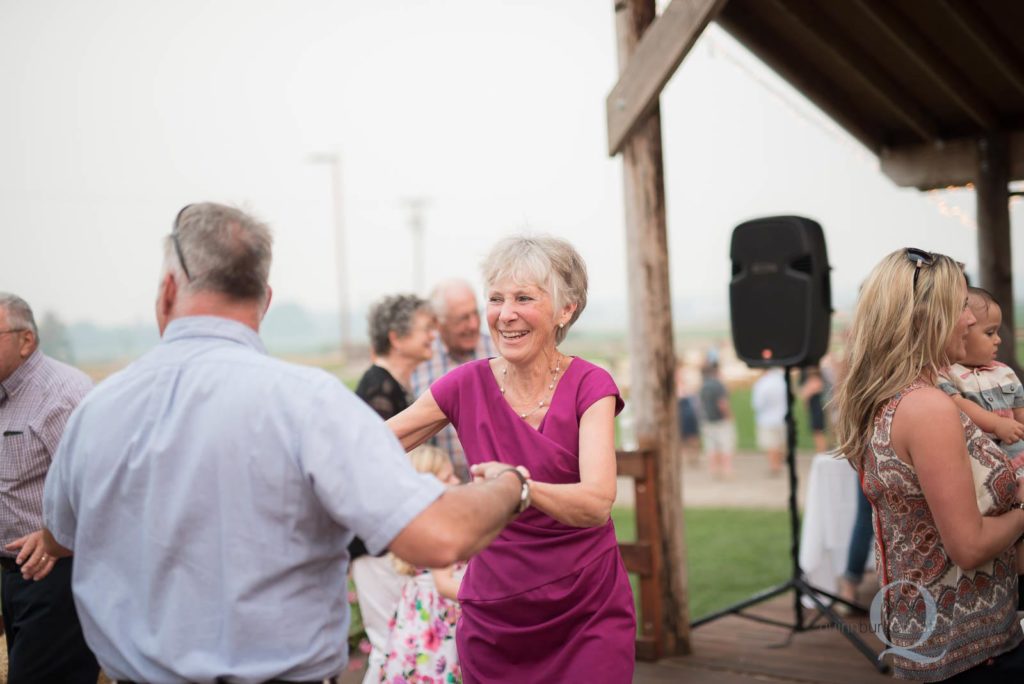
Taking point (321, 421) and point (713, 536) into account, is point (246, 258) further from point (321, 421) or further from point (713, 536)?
point (713, 536)

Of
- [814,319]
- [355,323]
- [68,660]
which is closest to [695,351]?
[355,323]

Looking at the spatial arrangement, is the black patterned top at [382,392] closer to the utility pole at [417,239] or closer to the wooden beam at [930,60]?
the wooden beam at [930,60]

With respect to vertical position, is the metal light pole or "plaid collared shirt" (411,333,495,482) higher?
the metal light pole

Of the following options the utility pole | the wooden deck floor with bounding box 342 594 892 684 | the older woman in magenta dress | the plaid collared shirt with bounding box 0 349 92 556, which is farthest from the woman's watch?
the utility pole

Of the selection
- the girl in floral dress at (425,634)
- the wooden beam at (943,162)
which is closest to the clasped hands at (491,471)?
the girl in floral dress at (425,634)

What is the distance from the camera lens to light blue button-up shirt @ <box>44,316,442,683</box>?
1449 mm

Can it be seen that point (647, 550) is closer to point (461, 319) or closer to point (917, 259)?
point (461, 319)

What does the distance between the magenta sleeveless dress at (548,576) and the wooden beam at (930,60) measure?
12.3ft

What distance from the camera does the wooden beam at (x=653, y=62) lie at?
4.02 meters

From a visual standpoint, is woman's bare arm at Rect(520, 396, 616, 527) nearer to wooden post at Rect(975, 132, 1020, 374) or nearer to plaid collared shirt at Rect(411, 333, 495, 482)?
plaid collared shirt at Rect(411, 333, 495, 482)

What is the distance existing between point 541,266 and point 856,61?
4321 millimetres

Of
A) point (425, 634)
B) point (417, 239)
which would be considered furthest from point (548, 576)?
point (417, 239)

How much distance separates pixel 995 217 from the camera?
22.2 ft

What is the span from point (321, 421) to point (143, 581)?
1.30 ft
